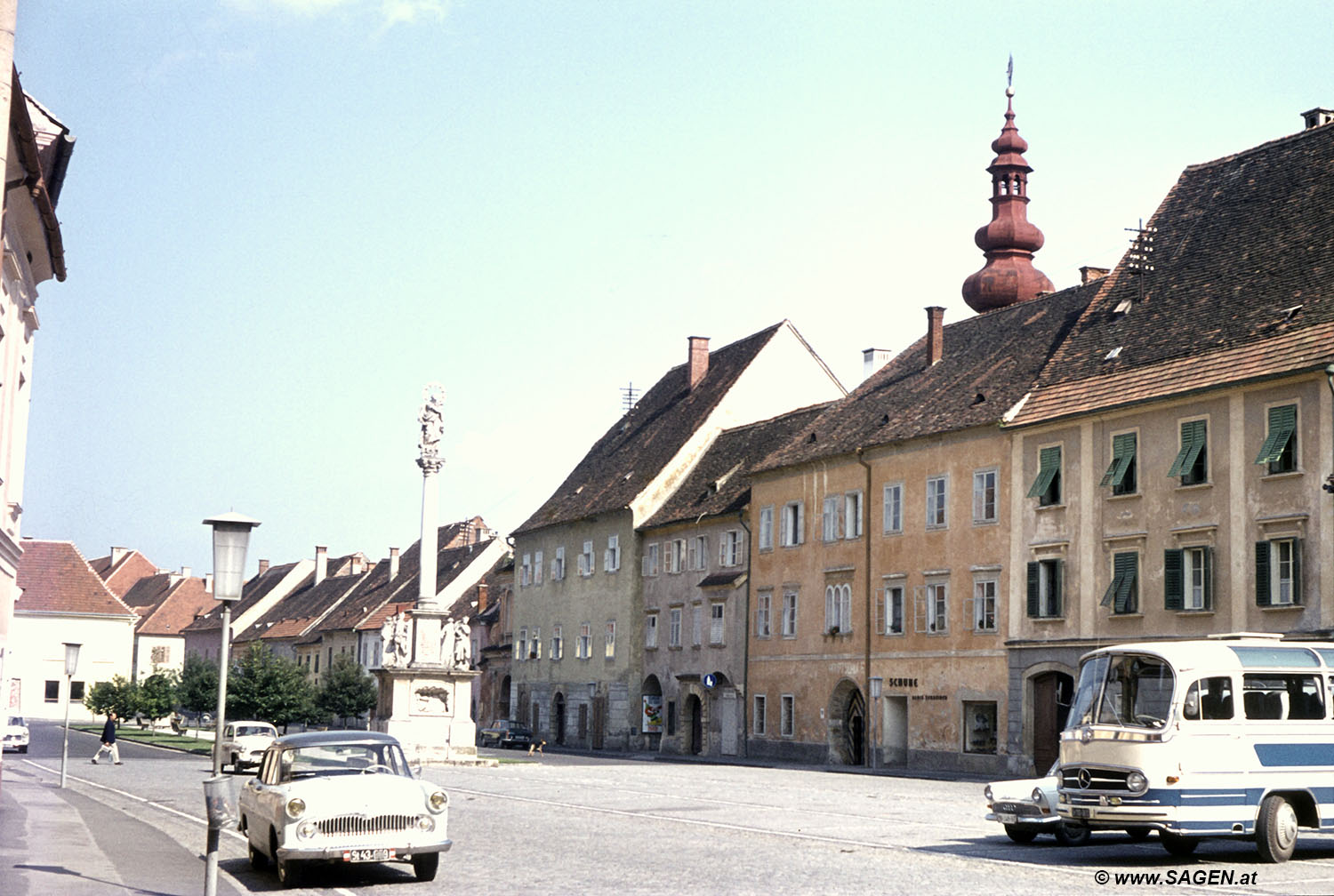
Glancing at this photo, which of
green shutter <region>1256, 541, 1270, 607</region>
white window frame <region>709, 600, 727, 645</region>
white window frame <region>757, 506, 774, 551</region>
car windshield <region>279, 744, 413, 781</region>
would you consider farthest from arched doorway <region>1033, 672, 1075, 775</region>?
car windshield <region>279, 744, 413, 781</region>

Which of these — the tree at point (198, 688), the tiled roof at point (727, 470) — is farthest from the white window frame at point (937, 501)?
the tree at point (198, 688)

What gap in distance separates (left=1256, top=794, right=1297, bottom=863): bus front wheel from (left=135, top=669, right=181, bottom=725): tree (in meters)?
66.0

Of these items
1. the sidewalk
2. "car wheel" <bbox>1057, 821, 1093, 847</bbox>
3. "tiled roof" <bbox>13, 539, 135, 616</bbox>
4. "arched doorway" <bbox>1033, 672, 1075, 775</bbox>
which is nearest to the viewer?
the sidewalk

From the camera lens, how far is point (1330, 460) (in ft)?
114

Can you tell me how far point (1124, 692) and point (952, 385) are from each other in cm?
3130

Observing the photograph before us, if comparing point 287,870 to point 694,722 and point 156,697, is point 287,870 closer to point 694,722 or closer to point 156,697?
point 694,722

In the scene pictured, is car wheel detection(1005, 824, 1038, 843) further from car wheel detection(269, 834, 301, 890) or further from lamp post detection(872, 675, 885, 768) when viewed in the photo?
lamp post detection(872, 675, 885, 768)

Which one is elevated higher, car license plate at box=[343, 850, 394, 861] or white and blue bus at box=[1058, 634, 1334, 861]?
white and blue bus at box=[1058, 634, 1334, 861]

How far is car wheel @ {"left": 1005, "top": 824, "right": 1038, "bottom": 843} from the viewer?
20.8 meters

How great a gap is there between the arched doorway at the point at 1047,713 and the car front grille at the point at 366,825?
27022 millimetres

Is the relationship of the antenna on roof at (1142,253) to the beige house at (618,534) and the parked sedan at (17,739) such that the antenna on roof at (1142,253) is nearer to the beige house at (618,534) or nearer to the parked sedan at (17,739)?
the beige house at (618,534)

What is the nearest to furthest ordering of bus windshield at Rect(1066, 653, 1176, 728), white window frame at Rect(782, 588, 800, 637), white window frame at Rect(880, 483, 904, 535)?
1. bus windshield at Rect(1066, 653, 1176, 728)
2. white window frame at Rect(880, 483, 904, 535)
3. white window frame at Rect(782, 588, 800, 637)

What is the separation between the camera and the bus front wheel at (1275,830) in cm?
1834

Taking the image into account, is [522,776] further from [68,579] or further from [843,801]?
[68,579]
